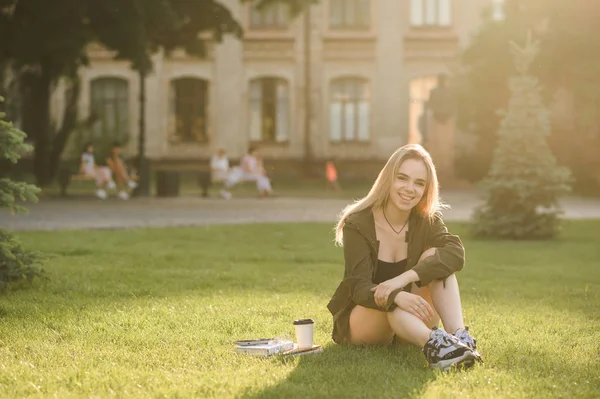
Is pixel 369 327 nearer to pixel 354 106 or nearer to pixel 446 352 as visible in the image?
pixel 446 352

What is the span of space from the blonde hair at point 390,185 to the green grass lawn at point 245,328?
85cm

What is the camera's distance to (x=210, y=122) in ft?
133

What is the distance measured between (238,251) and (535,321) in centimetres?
625

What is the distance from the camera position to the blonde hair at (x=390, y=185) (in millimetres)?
6777

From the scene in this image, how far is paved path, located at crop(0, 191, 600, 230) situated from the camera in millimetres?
18859

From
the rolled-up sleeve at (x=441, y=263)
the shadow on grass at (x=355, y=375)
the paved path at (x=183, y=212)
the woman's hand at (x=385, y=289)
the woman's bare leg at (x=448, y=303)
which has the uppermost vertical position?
the rolled-up sleeve at (x=441, y=263)

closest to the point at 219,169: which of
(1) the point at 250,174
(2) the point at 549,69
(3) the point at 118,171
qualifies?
(1) the point at 250,174

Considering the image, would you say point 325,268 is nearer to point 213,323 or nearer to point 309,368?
point 213,323

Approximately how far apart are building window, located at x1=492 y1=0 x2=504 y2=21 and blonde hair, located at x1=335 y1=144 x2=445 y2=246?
27.4 m

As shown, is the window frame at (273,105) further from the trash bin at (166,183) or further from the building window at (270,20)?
the trash bin at (166,183)

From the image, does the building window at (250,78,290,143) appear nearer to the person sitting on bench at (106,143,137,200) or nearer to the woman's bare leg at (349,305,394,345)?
the person sitting on bench at (106,143,137,200)

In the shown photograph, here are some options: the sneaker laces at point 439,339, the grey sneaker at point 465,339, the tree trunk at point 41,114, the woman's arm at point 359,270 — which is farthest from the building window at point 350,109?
the sneaker laces at point 439,339

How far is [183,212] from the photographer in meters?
21.8

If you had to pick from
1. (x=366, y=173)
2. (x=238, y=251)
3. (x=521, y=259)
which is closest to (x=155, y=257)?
(x=238, y=251)
